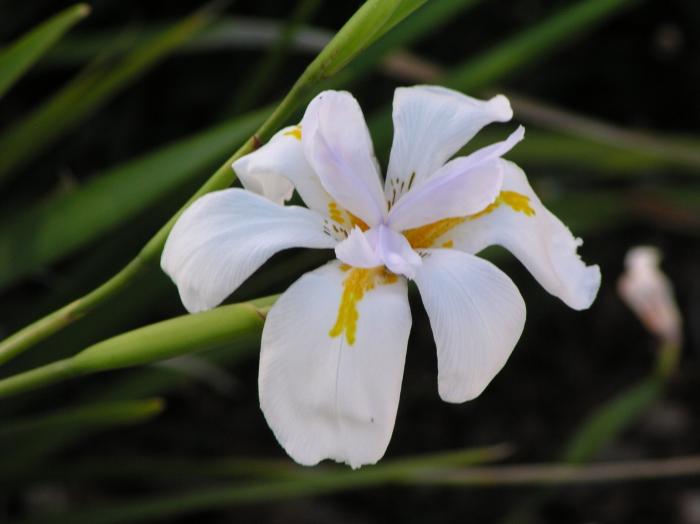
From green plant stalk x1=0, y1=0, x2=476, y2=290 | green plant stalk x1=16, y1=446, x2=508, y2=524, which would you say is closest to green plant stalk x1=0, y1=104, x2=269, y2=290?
green plant stalk x1=0, y1=0, x2=476, y2=290

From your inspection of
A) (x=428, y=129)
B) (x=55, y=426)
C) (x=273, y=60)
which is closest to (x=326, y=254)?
(x=273, y=60)

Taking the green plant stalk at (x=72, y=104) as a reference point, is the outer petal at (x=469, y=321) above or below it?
below

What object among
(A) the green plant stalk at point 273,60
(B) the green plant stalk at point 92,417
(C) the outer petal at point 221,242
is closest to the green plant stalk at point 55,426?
(B) the green plant stalk at point 92,417

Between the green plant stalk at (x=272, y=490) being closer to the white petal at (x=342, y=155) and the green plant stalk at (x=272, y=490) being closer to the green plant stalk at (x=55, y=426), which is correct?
the green plant stalk at (x=55, y=426)

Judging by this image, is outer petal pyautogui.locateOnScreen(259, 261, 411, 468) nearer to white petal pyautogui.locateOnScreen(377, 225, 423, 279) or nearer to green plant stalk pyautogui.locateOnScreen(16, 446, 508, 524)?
white petal pyautogui.locateOnScreen(377, 225, 423, 279)

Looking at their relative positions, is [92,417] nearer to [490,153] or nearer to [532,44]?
[490,153]

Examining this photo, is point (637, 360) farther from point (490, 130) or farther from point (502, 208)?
point (502, 208)

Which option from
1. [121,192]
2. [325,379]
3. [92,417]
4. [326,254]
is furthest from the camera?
[326,254]
